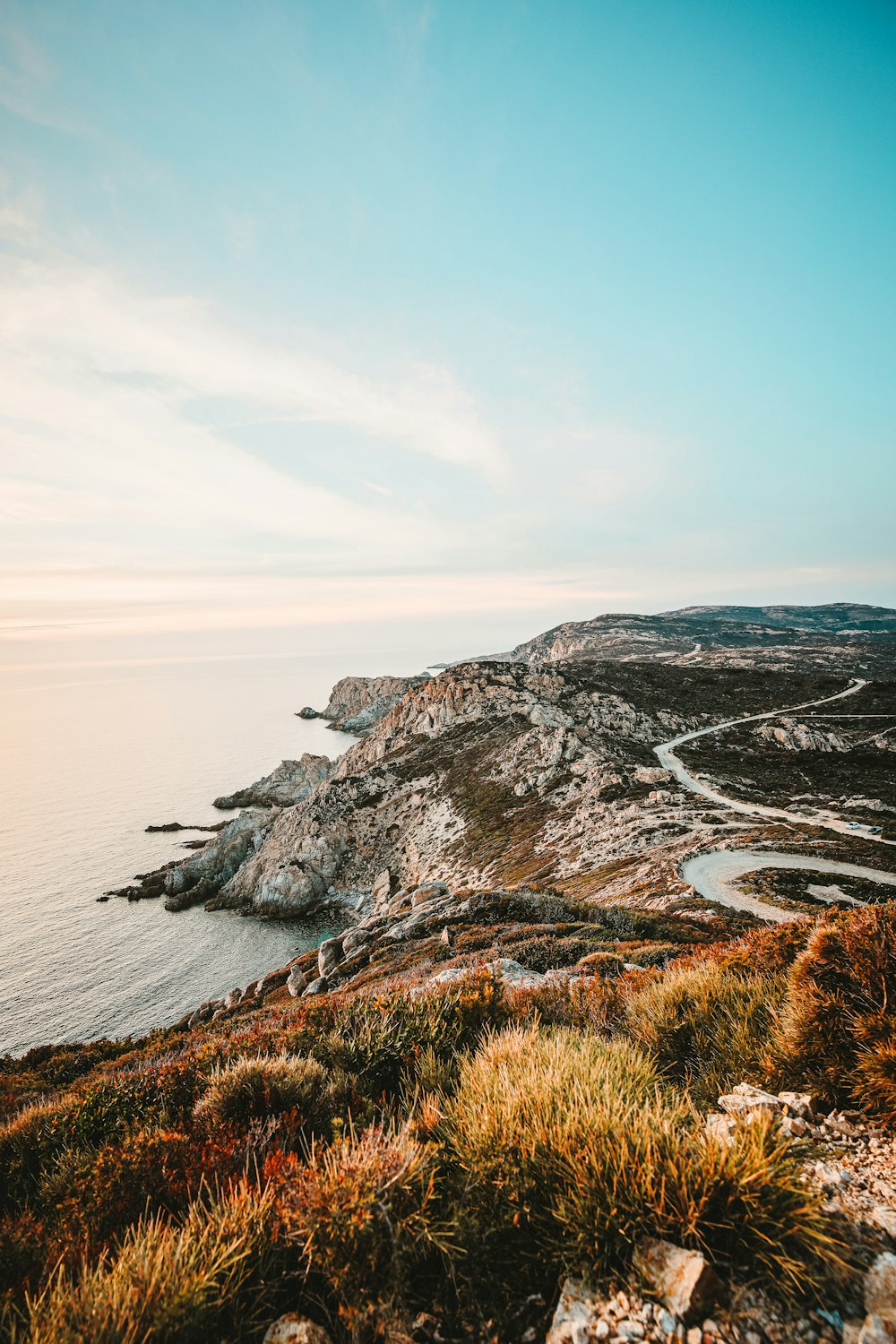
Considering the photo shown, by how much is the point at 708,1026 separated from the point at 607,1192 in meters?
3.89

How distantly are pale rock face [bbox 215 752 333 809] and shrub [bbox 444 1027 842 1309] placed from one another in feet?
290

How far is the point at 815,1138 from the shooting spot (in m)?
3.74

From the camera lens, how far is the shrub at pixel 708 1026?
16.8 feet

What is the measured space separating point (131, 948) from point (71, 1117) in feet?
168

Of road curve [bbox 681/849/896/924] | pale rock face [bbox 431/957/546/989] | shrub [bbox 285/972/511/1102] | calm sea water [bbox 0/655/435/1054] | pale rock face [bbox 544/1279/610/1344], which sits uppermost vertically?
pale rock face [bbox 544/1279/610/1344]

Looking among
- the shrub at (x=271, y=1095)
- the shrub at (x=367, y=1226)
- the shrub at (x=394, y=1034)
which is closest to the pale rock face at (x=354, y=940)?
the shrub at (x=394, y=1034)

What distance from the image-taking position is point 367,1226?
9.73 feet

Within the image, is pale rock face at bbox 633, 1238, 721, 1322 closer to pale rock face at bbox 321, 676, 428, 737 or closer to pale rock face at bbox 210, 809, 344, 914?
pale rock face at bbox 210, 809, 344, 914

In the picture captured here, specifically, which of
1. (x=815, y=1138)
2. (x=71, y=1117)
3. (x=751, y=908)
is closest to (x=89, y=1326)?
(x=815, y=1138)

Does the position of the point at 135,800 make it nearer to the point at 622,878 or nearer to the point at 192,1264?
the point at 622,878

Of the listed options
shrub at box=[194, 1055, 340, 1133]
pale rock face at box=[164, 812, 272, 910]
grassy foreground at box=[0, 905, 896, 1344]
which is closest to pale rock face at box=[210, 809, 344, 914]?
pale rock face at box=[164, 812, 272, 910]

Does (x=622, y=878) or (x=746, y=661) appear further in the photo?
(x=746, y=661)

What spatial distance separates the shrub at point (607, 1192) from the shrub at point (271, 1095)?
210 centimetres

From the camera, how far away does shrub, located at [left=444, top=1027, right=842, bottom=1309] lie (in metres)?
2.79
